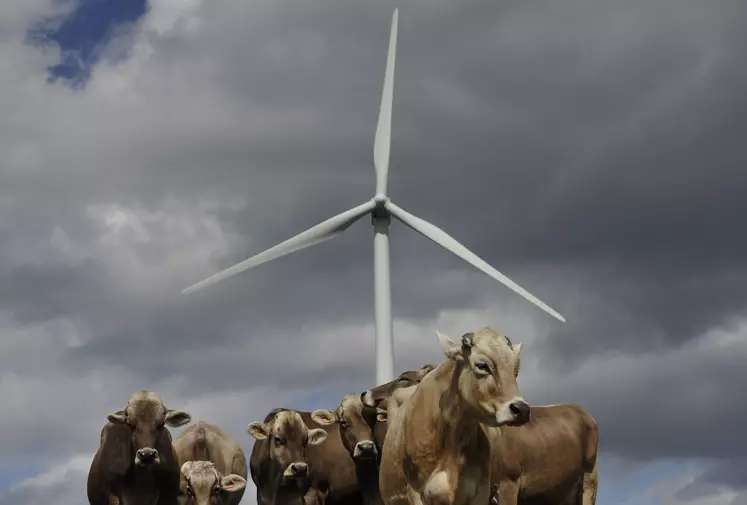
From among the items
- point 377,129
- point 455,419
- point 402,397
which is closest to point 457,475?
point 455,419

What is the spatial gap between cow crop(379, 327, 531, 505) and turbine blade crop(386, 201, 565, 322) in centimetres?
2245

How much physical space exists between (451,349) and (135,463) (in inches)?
351

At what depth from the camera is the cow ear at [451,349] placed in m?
16.7

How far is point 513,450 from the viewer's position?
72.8 feet

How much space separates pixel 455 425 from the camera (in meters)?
16.7

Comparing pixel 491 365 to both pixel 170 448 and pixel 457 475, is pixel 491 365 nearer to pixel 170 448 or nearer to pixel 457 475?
pixel 457 475

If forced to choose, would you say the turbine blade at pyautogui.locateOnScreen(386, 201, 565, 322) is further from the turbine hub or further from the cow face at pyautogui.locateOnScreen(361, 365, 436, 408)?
the cow face at pyautogui.locateOnScreen(361, 365, 436, 408)

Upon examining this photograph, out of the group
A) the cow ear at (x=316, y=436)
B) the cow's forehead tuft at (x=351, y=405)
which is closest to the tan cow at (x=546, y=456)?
the cow's forehead tuft at (x=351, y=405)

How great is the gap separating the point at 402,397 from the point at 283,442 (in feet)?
15.3

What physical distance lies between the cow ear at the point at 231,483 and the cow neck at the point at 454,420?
7707 millimetres

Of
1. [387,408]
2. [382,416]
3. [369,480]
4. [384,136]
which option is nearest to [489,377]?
[387,408]

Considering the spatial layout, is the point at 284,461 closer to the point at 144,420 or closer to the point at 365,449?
the point at 365,449

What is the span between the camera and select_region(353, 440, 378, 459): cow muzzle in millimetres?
A: 24500

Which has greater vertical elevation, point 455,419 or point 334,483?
point 334,483
